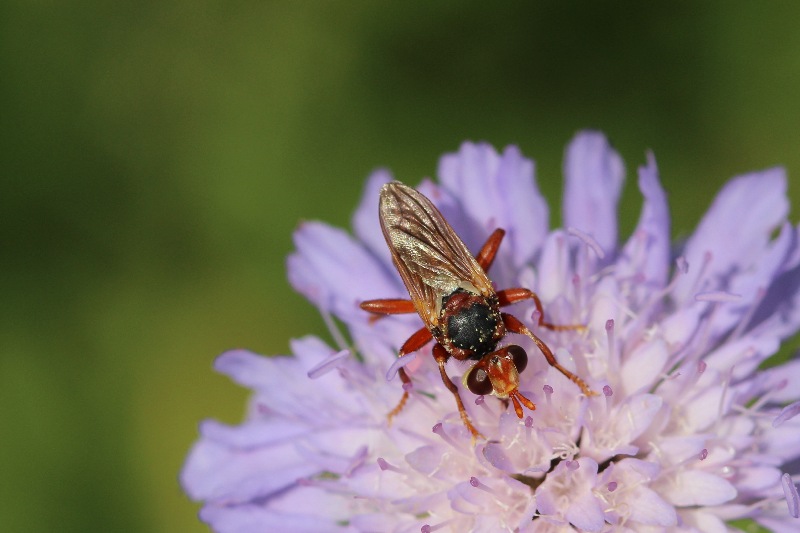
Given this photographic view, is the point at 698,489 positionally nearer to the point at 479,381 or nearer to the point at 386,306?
the point at 479,381

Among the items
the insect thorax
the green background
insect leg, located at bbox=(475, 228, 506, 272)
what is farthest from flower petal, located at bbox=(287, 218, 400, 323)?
the green background

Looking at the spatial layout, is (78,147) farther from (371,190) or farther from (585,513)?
(585,513)

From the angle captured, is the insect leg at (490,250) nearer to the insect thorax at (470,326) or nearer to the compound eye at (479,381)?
the insect thorax at (470,326)

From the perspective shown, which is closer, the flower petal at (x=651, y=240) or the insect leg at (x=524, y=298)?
the insect leg at (x=524, y=298)

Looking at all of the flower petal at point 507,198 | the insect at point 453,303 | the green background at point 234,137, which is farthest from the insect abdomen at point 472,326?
the green background at point 234,137

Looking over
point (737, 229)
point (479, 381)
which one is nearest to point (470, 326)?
point (479, 381)
